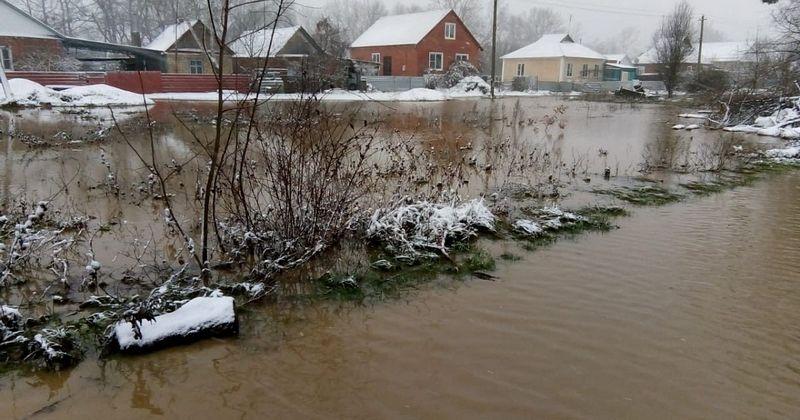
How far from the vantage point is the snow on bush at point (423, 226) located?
6371 mm

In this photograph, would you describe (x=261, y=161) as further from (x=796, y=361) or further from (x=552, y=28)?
(x=552, y=28)

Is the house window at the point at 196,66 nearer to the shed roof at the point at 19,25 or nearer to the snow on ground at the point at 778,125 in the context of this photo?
the shed roof at the point at 19,25

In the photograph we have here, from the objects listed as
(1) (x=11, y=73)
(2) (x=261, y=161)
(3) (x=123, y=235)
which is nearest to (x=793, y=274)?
(3) (x=123, y=235)

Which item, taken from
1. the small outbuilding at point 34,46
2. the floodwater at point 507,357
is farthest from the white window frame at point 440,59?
the floodwater at point 507,357

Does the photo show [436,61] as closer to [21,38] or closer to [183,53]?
[183,53]

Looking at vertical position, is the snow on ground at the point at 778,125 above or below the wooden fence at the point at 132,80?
below

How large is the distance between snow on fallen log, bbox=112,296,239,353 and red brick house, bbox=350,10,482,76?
44459mm

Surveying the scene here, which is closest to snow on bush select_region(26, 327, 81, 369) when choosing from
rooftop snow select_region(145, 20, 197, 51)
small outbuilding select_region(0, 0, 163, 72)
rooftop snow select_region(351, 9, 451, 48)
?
small outbuilding select_region(0, 0, 163, 72)

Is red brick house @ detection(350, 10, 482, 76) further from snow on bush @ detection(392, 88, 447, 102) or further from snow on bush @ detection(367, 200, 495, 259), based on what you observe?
snow on bush @ detection(367, 200, 495, 259)

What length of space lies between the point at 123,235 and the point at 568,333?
5351 millimetres

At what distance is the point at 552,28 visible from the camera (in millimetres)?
128375

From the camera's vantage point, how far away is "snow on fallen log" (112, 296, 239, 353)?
4.14 meters

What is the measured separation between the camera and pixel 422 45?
4688cm

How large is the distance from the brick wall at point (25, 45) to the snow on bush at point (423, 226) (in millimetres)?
39379
